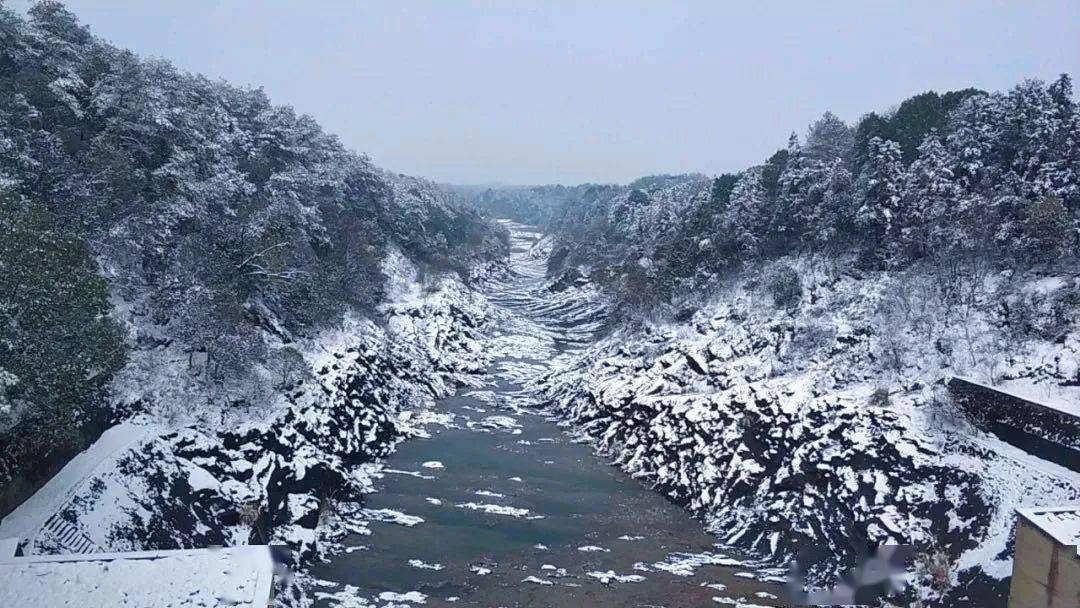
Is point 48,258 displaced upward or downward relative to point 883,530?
upward

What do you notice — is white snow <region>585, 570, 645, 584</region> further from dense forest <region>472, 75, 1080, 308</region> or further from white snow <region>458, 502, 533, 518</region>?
dense forest <region>472, 75, 1080, 308</region>

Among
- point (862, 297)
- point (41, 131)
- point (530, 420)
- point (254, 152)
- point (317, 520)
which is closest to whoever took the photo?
point (317, 520)

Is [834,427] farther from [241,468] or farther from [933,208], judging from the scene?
[241,468]

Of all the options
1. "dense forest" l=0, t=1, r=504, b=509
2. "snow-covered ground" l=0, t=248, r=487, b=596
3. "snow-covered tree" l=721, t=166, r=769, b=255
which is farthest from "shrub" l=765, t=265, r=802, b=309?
"dense forest" l=0, t=1, r=504, b=509

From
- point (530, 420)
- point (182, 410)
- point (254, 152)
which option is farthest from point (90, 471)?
point (254, 152)

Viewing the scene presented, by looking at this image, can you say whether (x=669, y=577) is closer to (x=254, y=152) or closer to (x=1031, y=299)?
(x=1031, y=299)

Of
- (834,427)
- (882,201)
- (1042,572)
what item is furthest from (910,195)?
(1042,572)

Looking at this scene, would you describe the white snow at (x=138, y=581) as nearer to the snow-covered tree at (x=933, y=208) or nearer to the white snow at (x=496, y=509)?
the white snow at (x=496, y=509)
